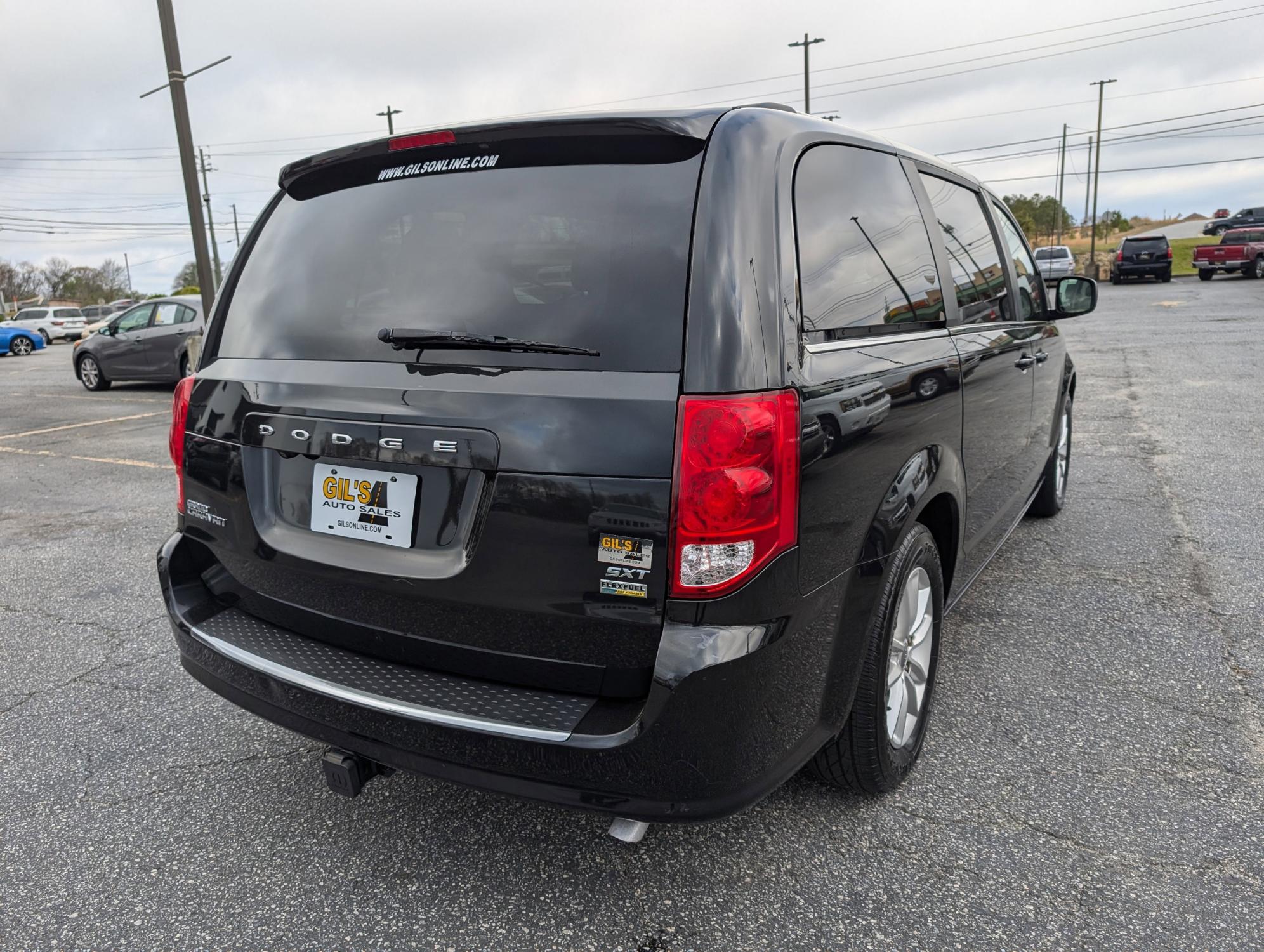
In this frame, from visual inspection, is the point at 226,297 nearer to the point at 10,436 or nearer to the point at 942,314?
the point at 942,314

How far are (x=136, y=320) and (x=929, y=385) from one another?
15067mm

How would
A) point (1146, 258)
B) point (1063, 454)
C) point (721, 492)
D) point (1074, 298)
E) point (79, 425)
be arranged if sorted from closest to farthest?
point (721, 492) → point (1074, 298) → point (1063, 454) → point (79, 425) → point (1146, 258)

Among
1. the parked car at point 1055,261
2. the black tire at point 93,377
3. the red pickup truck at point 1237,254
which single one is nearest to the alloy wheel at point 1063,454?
the black tire at point 93,377

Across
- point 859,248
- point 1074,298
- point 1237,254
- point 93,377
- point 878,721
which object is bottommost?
point 878,721

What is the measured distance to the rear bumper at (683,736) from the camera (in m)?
1.78

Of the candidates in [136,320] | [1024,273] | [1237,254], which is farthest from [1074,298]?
[1237,254]

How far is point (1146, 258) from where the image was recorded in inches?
1276

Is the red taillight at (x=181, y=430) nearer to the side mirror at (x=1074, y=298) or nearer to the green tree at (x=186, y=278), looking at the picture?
the side mirror at (x=1074, y=298)

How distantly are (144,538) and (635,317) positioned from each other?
15.2 ft

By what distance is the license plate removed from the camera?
1973mm

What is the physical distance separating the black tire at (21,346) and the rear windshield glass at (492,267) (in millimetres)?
31921

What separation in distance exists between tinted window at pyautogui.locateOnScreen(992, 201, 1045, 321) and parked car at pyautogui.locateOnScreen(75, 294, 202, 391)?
12.9 m

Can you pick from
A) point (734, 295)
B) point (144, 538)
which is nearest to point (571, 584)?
point (734, 295)

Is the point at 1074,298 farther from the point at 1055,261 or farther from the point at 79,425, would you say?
the point at 1055,261
